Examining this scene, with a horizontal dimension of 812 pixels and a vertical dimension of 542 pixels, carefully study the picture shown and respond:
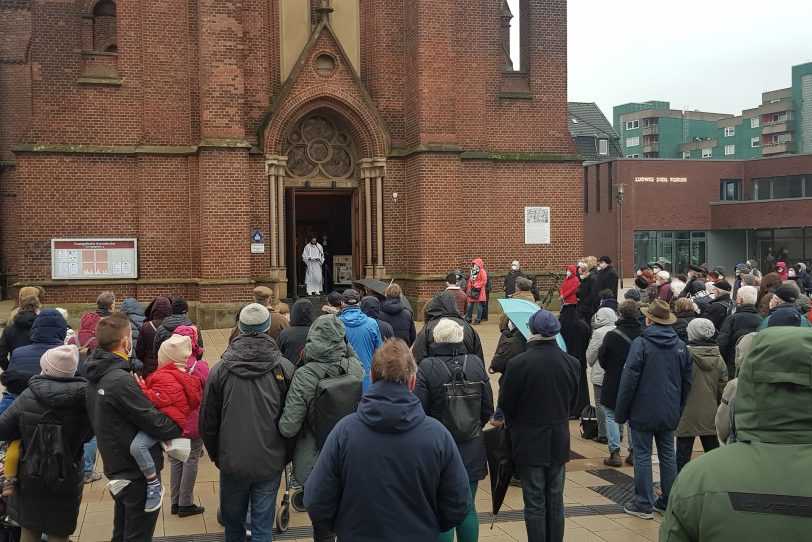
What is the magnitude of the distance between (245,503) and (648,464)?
336 cm

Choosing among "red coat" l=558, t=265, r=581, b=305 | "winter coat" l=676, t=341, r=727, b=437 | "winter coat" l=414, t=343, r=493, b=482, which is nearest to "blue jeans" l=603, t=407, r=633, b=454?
"winter coat" l=676, t=341, r=727, b=437

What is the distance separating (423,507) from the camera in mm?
3371

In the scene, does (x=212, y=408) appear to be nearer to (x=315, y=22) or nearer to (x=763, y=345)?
(x=763, y=345)

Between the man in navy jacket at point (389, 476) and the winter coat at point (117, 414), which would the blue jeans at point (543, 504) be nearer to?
the man in navy jacket at point (389, 476)

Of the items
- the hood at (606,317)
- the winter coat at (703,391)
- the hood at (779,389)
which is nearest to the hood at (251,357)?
the hood at (779,389)

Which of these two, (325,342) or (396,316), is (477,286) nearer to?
(396,316)

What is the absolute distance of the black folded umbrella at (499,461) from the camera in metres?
5.54

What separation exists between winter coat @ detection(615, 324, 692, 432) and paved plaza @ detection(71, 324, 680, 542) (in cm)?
83

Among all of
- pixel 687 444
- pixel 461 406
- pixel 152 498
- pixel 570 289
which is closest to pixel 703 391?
pixel 687 444

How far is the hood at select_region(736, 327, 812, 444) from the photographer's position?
2176mm

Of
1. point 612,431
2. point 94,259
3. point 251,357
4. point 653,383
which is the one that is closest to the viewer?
point 251,357

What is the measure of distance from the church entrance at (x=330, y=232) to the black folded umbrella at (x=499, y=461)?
15.3 metres

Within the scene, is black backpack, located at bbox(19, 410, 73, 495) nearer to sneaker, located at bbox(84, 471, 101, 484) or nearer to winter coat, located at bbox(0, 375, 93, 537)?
winter coat, located at bbox(0, 375, 93, 537)

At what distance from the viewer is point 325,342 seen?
5.23 metres
